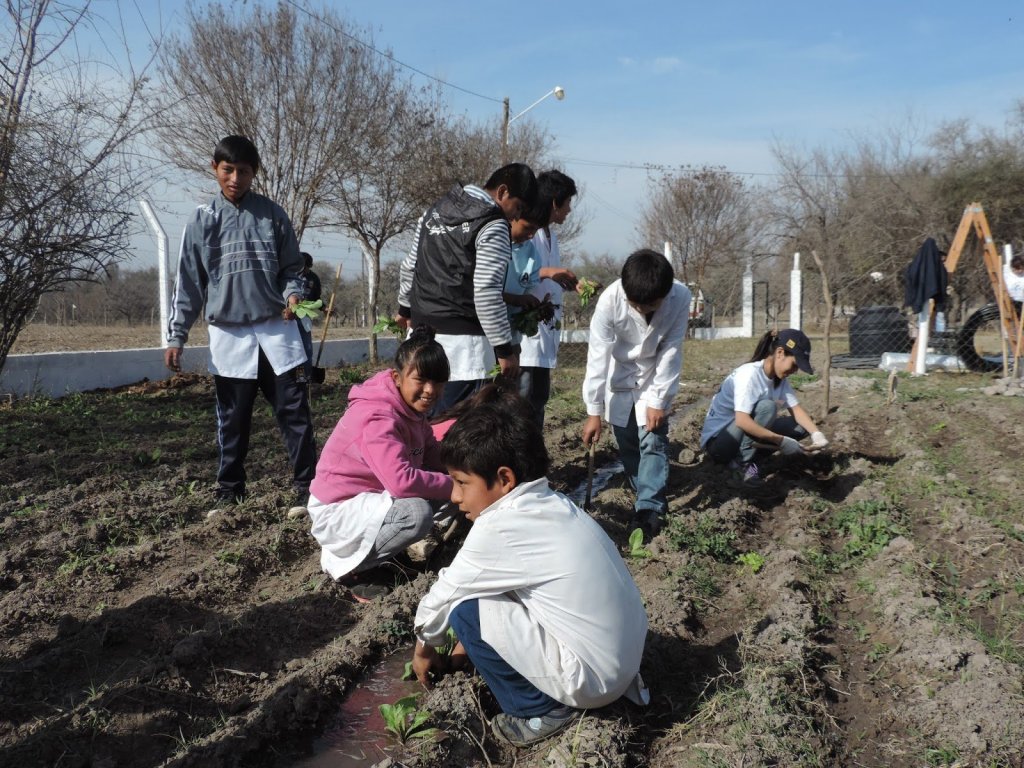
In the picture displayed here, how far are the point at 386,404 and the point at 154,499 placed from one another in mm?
2317

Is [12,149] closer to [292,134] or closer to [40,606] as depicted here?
[40,606]

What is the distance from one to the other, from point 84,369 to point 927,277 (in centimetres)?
1114

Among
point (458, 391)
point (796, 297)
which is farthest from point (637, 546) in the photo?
point (796, 297)

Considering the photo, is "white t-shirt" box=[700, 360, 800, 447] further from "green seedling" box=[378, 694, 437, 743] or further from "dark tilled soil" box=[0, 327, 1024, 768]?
"green seedling" box=[378, 694, 437, 743]

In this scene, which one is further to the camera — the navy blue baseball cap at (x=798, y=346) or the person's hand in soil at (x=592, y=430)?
the navy blue baseball cap at (x=798, y=346)

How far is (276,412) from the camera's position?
184 inches

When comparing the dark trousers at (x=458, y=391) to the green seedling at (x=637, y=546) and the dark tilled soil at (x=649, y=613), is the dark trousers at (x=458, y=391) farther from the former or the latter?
the green seedling at (x=637, y=546)

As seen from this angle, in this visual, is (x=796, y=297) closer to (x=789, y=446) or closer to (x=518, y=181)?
(x=789, y=446)

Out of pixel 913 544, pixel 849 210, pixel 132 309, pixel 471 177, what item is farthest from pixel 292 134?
pixel 849 210

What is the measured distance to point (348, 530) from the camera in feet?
11.8

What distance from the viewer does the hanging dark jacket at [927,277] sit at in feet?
37.2

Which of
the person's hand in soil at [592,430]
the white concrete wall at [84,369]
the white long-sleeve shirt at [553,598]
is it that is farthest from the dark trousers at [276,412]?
the white concrete wall at [84,369]

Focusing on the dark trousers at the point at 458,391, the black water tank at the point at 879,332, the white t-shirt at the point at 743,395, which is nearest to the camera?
the dark trousers at the point at 458,391

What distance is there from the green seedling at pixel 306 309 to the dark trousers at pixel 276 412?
34 cm
